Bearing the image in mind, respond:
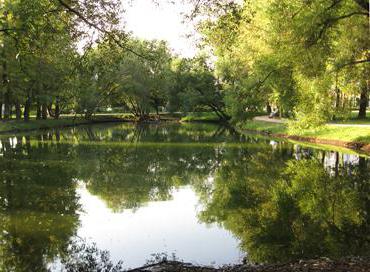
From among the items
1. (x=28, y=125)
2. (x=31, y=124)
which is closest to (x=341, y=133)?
(x=28, y=125)

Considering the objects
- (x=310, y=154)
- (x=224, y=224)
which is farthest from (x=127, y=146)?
(x=224, y=224)

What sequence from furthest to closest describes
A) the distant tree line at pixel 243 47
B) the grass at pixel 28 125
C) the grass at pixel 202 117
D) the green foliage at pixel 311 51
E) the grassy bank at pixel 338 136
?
the grass at pixel 202 117
the grass at pixel 28 125
the grassy bank at pixel 338 136
the green foliage at pixel 311 51
the distant tree line at pixel 243 47

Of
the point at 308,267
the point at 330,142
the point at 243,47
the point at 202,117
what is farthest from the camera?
the point at 202,117

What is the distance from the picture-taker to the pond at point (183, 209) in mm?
12023

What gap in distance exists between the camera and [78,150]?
1399 inches

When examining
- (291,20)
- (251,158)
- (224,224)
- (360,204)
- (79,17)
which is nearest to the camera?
(79,17)

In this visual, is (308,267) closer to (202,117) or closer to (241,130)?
(241,130)

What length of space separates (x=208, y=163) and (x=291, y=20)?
10.7 meters

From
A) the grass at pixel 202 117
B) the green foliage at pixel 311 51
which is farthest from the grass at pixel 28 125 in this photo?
the green foliage at pixel 311 51

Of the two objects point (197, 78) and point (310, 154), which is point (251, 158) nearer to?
point (310, 154)

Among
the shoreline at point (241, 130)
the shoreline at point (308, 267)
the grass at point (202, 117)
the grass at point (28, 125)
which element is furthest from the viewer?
the grass at point (202, 117)

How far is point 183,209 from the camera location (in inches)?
672

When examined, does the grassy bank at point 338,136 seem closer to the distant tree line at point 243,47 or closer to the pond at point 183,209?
the distant tree line at point 243,47

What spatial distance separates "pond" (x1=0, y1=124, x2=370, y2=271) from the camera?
12023 mm
